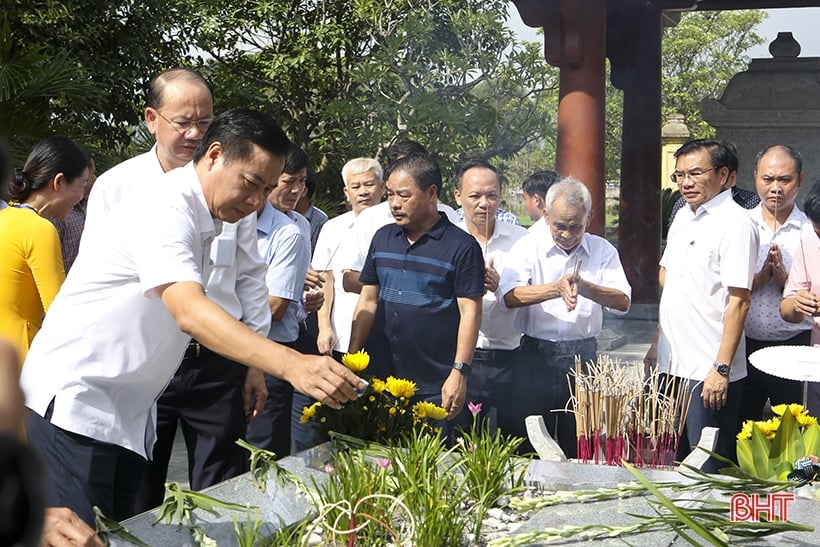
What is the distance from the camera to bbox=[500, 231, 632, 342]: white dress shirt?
4355 mm

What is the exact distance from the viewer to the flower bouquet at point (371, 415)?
2.94 meters

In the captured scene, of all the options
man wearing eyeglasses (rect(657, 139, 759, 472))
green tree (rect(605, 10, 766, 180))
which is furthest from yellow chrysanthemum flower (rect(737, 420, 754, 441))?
green tree (rect(605, 10, 766, 180))

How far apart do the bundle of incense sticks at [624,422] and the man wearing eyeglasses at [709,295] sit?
0.54m

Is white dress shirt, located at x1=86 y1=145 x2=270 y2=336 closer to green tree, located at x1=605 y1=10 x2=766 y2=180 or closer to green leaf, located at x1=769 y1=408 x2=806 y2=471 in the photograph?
green leaf, located at x1=769 y1=408 x2=806 y2=471

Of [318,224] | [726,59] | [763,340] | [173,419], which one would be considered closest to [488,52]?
[318,224]

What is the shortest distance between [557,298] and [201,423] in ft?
5.68

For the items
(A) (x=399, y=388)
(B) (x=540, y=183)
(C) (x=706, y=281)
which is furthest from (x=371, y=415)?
(B) (x=540, y=183)

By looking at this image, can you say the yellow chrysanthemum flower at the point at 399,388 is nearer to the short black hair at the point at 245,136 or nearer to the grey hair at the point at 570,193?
the short black hair at the point at 245,136

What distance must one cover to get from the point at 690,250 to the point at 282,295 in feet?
5.21

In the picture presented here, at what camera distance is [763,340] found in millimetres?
4262

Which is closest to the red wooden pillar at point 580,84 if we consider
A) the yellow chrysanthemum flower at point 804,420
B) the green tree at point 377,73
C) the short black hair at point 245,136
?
the green tree at point 377,73

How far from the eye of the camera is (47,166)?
362cm

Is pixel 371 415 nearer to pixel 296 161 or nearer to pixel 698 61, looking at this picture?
pixel 296 161

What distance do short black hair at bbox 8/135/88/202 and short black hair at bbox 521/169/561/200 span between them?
8.73 feet
